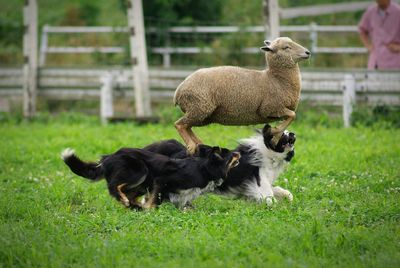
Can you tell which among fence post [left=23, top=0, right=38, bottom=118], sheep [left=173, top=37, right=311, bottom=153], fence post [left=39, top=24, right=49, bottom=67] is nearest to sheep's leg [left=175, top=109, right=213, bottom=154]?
sheep [left=173, top=37, right=311, bottom=153]

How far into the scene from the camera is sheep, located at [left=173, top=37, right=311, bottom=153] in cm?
731

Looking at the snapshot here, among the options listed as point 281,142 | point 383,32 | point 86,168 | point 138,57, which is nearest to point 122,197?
point 86,168

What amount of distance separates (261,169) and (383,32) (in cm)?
650

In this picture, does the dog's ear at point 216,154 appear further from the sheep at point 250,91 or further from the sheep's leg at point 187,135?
the sheep at point 250,91

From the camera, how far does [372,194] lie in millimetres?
8438

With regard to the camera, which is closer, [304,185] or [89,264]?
[89,264]

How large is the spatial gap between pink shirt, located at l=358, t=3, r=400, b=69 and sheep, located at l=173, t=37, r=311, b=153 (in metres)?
6.96

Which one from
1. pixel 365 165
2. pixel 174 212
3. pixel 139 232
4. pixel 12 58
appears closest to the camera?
pixel 139 232

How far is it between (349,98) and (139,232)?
309 inches

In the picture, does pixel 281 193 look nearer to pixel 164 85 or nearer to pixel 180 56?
pixel 164 85

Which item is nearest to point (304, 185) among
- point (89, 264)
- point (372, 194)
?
point (372, 194)

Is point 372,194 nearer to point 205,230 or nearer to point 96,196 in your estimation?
point 205,230

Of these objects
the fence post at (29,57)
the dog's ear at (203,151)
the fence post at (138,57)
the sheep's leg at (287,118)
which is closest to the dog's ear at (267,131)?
the sheep's leg at (287,118)

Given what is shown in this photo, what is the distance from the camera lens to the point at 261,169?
8.47 meters
